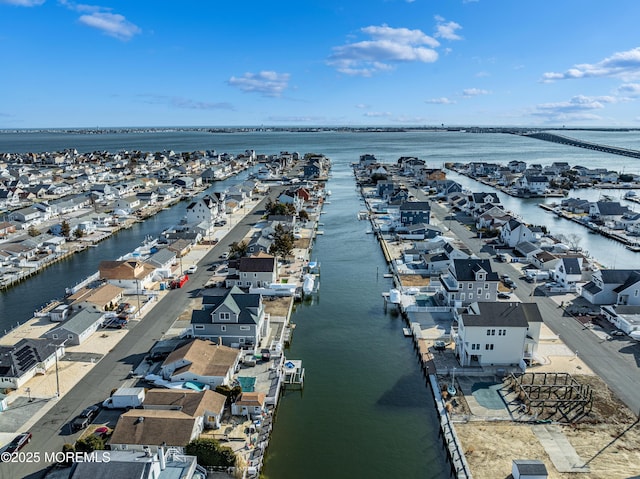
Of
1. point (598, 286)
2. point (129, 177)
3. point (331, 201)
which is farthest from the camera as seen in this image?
point (129, 177)

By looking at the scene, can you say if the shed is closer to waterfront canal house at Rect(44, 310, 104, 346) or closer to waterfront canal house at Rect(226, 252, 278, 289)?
waterfront canal house at Rect(226, 252, 278, 289)

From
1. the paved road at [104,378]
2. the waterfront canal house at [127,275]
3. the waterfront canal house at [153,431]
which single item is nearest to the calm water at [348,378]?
the waterfront canal house at [153,431]

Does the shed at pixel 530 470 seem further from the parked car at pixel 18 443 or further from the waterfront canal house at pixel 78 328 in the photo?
the waterfront canal house at pixel 78 328

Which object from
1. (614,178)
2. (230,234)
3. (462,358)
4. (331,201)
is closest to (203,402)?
(462,358)

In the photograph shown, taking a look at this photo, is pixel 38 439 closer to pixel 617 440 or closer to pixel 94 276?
pixel 94 276

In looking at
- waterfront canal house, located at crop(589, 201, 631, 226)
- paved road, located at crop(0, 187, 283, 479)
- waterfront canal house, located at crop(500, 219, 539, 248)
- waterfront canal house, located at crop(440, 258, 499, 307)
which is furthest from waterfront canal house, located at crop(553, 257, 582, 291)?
paved road, located at crop(0, 187, 283, 479)

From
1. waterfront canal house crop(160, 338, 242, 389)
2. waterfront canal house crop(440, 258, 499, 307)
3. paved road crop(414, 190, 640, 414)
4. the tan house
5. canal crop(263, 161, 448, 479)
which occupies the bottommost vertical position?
canal crop(263, 161, 448, 479)

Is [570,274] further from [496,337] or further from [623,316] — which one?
[496,337]
